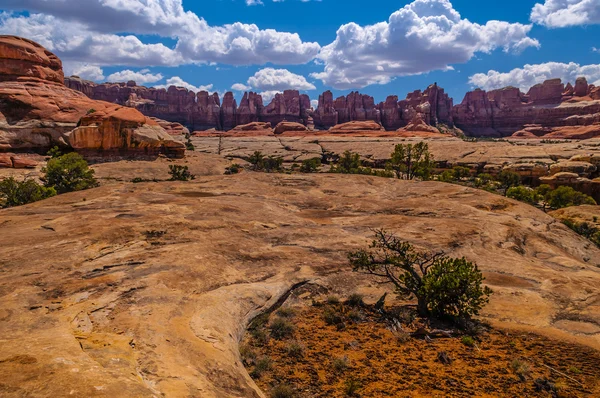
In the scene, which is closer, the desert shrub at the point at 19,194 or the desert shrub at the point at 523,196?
the desert shrub at the point at 19,194

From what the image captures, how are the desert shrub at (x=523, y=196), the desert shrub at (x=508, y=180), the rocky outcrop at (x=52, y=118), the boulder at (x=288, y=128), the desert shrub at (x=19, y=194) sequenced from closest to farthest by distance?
the desert shrub at (x=19, y=194) → the desert shrub at (x=523, y=196) → the rocky outcrop at (x=52, y=118) → the desert shrub at (x=508, y=180) → the boulder at (x=288, y=128)

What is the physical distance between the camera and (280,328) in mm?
14641

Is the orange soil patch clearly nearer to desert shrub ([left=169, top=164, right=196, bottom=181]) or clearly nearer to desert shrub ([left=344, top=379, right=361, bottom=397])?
desert shrub ([left=344, top=379, right=361, bottom=397])

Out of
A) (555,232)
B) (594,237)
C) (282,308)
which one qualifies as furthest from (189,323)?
(594,237)

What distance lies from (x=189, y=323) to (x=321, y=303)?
7312 mm

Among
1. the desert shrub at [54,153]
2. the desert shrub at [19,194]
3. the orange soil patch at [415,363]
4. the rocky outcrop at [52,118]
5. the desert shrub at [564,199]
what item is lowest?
the orange soil patch at [415,363]

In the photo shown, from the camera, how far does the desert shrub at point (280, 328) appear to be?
14.3 meters

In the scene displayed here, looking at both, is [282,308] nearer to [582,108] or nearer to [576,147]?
[576,147]

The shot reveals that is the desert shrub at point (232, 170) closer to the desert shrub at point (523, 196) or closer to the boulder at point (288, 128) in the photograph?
the desert shrub at point (523, 196)

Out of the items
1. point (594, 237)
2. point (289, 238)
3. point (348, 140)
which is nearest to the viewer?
point (289, 238)

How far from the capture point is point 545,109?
169m

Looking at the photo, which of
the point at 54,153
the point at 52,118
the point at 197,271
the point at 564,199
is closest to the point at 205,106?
the point at 52,118

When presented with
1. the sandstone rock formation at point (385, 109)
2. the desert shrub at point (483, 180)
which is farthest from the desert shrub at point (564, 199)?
the sandstone rock formation at point (385, 109)

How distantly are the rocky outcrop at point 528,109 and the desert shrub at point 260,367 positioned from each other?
586 ft
